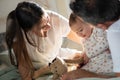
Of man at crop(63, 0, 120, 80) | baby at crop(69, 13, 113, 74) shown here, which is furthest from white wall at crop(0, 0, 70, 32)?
man at crop(63, 0, 120, 80)

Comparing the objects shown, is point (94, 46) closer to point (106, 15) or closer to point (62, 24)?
point (62, 24)

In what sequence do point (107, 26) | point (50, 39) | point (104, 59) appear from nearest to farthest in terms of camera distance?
1. point (107, 26)
2. point (104, 59)
3. point (50, 39)

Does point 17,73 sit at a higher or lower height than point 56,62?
lower

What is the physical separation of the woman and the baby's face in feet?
0.68

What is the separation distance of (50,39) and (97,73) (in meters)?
0.44

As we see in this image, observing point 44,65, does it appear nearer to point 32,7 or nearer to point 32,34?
point 32,34

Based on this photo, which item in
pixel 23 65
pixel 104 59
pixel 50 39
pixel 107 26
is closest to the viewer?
pixel 107 26

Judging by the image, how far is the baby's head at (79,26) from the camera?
54.9 inches

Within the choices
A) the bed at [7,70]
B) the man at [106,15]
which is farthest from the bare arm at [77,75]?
the man at [106,15]

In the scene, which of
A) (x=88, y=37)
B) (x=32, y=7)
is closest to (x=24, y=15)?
(x=32, y=7)

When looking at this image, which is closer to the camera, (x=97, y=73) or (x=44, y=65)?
(x=97, y=73)

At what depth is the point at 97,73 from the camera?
1.42 meters

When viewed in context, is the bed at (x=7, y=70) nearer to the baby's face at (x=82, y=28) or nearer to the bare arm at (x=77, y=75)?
the bare arm at (x=77, y=75)

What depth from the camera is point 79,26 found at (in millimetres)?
1402
